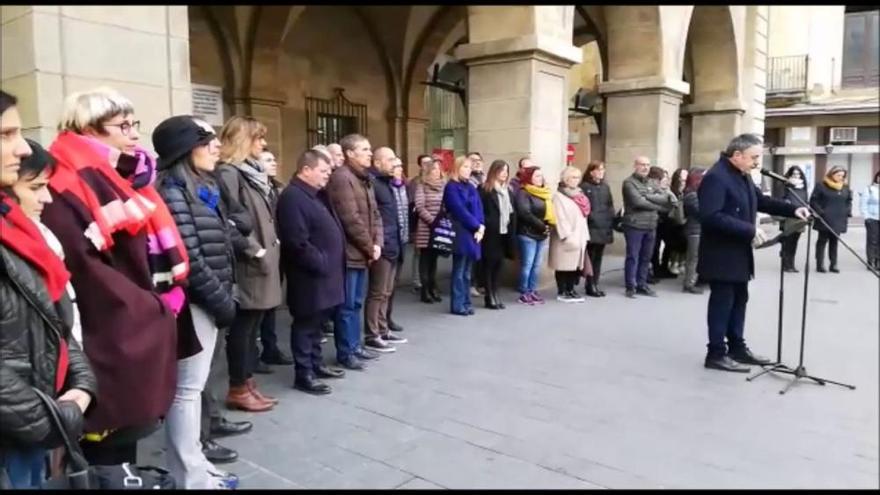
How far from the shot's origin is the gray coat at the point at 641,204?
25.8ft

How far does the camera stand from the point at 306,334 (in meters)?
4.48

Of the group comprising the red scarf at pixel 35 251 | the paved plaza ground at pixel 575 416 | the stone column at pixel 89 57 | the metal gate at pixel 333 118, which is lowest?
the paved plaza ground at pixel 575 416

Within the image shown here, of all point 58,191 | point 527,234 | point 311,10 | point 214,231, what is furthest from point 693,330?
point 311,10

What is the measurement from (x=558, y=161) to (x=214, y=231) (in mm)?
6168

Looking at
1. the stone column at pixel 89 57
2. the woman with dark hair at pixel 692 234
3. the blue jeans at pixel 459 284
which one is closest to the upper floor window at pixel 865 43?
A: the stone column at pixel 89 57

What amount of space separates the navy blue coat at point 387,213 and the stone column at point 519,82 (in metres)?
2.69

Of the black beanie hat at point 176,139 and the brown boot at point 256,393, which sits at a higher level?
the black beanie hat at point 176,139

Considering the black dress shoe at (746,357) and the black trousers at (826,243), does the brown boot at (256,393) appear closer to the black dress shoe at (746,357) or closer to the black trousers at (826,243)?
the black dress shoe at (746,357)

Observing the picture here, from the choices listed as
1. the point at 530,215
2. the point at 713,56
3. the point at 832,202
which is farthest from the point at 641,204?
the point at 713,56

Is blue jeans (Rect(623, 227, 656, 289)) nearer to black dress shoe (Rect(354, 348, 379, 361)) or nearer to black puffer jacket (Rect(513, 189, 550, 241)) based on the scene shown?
black puffer jacket (Rect(513, 189, 550, 241))

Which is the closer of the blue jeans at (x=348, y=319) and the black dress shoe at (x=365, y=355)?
the blue jeans at (x=348, y=319)

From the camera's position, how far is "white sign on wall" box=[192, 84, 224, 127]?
44.0 feet

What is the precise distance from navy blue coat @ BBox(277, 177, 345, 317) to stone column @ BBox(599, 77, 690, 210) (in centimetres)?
792

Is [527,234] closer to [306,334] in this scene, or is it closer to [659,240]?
[659,240]
